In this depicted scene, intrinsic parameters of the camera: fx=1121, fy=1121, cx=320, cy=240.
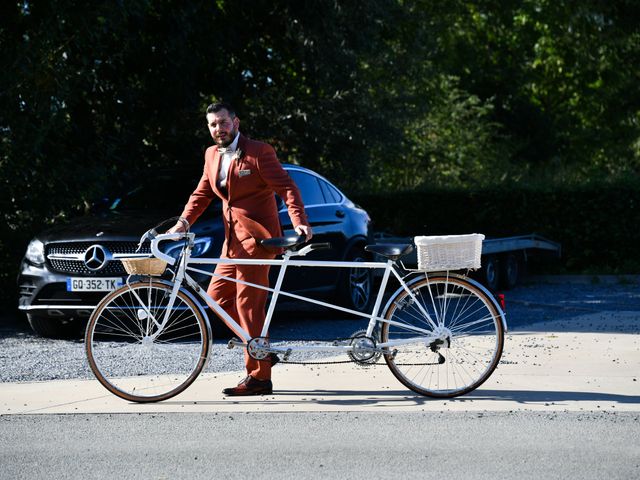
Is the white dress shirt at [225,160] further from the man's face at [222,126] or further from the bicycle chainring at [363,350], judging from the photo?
the bicycle chainring at [363,350]

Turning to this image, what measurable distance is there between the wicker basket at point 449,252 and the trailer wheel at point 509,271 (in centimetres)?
941

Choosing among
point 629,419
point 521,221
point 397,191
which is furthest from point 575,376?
point 397,191

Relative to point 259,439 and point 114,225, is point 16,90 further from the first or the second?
point 259,439

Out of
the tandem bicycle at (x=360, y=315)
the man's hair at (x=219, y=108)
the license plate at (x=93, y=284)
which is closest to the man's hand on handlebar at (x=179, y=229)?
the tandem bicycle at (x=360, y=315)

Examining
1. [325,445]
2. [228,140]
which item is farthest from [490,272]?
[325,445]

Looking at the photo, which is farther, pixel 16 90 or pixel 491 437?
pixel 16 90

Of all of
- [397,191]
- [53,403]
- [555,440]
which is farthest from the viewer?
[397,191]

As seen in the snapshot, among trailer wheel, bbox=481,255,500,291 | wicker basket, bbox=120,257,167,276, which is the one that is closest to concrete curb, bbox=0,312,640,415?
wicker basket, bbox=120,257,167,276

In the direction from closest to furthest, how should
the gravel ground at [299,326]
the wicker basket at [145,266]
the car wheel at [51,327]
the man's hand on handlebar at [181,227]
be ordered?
the wicker basket at [145,266] → the man's hand on handlebar at [181,227] → the gravel ground at [299,326] → the car wheel at [51,327]

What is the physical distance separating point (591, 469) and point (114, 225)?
20.0ft

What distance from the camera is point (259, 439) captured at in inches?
238

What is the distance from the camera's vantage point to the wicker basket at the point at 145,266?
705 cm

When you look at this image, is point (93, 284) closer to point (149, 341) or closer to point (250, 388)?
point (149, 341)

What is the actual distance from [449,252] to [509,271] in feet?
31.6
